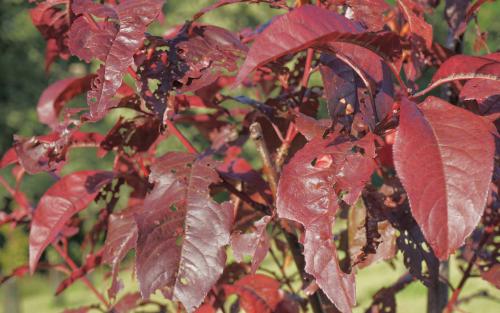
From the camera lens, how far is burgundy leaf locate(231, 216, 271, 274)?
3.21 feet

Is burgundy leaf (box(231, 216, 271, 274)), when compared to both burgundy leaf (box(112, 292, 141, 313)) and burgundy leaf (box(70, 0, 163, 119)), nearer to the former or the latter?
burgundy leaf (box(70, 0, 163, 119))

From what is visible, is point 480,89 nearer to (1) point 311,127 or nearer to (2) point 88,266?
(1) point 311,127

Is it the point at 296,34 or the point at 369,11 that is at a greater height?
the point at 296,34

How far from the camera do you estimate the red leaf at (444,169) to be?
2.08 ft

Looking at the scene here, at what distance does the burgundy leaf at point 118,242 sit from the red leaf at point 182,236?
13cm

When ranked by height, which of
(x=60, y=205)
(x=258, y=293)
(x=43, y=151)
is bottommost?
(x=258, y=293)

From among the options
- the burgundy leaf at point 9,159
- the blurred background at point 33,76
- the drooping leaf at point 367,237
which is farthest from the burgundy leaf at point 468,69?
the blurred background at point 33,76

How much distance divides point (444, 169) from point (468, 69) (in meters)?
0.17

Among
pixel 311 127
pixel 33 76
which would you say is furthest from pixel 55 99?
pixel 33 76

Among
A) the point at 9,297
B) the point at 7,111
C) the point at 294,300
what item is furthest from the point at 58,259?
the point at 294,300

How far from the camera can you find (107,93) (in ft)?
2.78

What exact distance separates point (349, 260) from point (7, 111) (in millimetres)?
14842

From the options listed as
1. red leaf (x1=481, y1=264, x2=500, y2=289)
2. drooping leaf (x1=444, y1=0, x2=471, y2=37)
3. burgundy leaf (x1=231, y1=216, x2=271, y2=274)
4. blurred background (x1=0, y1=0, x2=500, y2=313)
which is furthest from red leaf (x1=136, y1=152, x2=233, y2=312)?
blurred background (x1=0, y1=0, x2=500, y2=313)

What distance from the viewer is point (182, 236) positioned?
0.90 meters
